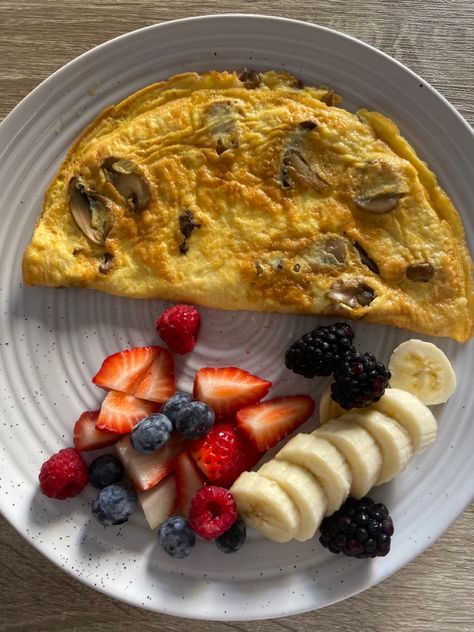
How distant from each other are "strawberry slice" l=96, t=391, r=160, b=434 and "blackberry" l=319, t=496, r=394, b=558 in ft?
3.37

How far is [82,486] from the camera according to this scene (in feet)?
10.0

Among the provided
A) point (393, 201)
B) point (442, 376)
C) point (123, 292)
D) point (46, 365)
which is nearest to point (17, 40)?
point (123, 292)

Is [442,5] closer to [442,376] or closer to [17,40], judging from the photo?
[442,376]

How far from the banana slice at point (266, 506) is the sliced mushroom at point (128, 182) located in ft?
4.70

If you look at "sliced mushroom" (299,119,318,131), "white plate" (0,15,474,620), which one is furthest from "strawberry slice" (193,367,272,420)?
"sliced mushroom" (299,119,318,131)

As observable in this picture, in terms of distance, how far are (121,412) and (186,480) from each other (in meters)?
0.46

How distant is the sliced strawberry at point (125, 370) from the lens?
3.07 m

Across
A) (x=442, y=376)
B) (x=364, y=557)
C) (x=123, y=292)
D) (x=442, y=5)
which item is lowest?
(x=364, y=557)

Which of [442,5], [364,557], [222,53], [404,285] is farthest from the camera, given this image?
[442,5]

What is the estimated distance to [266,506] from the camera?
2811mm

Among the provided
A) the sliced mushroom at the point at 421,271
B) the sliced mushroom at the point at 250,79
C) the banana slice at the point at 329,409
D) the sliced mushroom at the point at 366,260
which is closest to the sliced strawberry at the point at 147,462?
the banana slice at the point at 329,409

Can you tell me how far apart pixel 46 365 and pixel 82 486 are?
25.4 inches

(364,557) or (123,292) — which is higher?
(123,292)

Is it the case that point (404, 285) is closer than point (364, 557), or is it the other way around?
point (364, 557)
